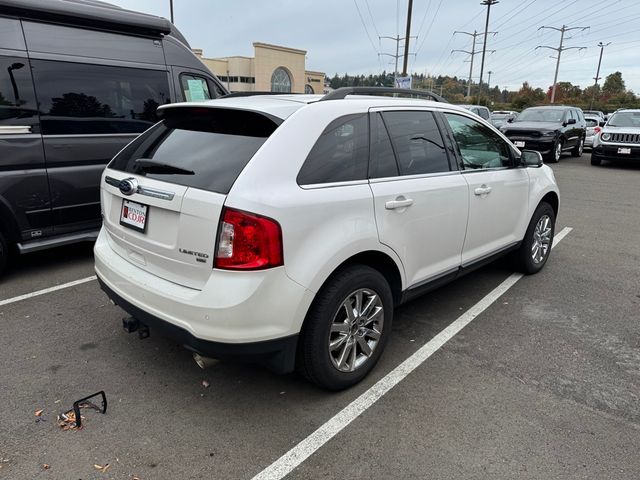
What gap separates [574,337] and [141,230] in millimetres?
3272

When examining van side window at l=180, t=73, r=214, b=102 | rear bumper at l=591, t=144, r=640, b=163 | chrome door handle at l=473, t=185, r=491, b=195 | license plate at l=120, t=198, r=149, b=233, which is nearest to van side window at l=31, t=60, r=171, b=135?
van side window at l=180, t=73, r=214, b=102

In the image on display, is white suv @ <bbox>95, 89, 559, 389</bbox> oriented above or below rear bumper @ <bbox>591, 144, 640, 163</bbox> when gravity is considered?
above

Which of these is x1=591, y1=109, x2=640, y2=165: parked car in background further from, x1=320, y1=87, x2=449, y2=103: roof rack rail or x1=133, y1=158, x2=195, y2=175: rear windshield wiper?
x1=133, y1=158, x2=195, y2=175: rear windshield wiper

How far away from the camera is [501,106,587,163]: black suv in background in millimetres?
14844

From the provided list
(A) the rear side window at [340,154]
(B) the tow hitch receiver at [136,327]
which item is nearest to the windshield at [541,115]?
(A) the rear side window at [340,154]

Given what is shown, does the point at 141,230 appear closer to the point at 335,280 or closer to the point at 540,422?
the point at 335,280

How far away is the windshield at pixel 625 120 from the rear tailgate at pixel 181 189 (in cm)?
1543

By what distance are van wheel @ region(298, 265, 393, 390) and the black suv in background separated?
1336 cm

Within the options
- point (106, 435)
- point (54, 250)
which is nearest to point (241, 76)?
point (54, 250)

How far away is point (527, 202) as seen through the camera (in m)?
4.61

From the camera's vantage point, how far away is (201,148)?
279 centimetres

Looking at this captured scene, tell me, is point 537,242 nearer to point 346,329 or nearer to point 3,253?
point 346,329

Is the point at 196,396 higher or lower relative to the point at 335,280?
lower

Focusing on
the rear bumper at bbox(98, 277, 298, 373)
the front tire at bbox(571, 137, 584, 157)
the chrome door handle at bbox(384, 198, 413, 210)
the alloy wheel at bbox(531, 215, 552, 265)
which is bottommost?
the front tire at bbox(571, 137, 584, 157)
